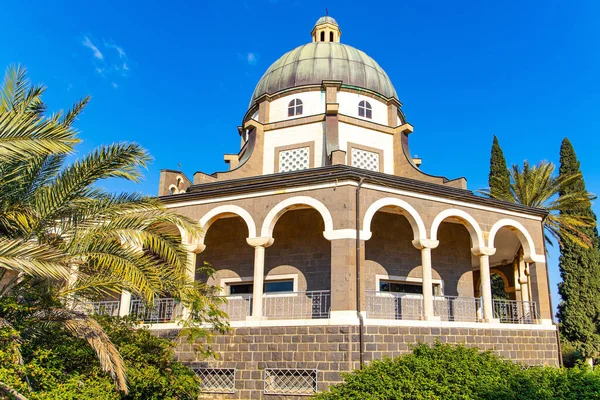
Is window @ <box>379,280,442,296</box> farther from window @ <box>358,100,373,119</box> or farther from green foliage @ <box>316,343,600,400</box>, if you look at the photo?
window @ <box>358,100,373,119</box>

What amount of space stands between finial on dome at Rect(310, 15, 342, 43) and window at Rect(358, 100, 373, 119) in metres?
4.81

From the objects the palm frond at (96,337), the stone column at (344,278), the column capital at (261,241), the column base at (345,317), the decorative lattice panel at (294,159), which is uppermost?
the decorative lattice panel at (294,159)

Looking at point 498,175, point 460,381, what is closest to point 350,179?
point 460,381

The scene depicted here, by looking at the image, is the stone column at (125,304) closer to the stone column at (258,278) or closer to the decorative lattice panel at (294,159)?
the stone column at (258,278)

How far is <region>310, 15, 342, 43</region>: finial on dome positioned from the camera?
76.0ft

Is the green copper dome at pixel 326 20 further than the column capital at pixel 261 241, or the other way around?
the green copper dome at pixel 326 20

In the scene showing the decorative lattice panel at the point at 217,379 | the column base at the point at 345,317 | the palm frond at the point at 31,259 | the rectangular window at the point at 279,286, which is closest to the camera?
the palm frond at the point at 31,259

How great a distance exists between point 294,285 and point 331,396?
5894mm

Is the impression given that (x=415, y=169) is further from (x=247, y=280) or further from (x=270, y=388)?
(x=270, y=388)

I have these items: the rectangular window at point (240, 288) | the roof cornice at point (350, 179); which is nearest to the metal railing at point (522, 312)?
the roof cornice at point (350, 179)

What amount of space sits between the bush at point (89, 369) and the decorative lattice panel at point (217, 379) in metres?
2.32

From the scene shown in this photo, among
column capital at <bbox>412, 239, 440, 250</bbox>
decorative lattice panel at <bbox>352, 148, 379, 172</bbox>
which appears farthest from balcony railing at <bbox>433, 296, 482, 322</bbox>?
decorative lattice panel at <bbox>352, 148, 379, 172</bbox>

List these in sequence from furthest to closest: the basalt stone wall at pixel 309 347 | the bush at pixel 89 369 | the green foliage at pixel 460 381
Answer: the basalt stone wall at pixel 309 347, the green foliage at pixel 460 381, the bush at pixel 89 369

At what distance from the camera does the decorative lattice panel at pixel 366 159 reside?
18.6 meters
